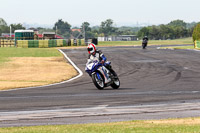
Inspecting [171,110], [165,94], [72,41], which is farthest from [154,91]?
[72,41]

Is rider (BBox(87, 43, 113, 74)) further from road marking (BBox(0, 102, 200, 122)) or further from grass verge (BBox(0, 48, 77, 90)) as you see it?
road marking (BBox(0, 102, 200, 122))

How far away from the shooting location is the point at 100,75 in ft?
48.5

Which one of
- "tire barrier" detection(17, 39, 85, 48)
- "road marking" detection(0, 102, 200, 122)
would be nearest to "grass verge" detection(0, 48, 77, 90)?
"road marking" detection(0, 102, 200, 122)

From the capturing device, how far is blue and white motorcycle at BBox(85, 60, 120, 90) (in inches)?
567

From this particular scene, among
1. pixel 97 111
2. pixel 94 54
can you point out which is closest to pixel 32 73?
pixel 94 54

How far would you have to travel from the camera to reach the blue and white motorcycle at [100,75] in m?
14.4

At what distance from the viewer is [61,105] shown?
1050cm

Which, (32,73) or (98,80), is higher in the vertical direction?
(98,80)

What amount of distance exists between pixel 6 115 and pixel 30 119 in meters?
0.72

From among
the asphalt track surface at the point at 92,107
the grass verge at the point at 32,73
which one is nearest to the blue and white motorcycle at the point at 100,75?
the asphalt track surface at the point at 92,107

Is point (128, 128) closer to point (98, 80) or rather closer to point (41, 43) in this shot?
point (98, 80)

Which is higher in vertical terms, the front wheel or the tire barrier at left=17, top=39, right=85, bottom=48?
the tire barrier at left=17, top=39, right=85, bottom=48

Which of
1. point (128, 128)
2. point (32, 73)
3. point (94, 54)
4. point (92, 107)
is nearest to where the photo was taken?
point (128, 128)

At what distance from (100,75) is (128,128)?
731 cm
